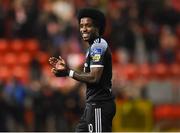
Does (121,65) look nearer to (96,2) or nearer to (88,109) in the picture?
(96,2)

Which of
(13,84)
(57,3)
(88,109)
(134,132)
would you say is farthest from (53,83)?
(88,109)

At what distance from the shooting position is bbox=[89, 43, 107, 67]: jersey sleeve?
23.6ft

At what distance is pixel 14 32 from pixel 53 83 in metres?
2.64

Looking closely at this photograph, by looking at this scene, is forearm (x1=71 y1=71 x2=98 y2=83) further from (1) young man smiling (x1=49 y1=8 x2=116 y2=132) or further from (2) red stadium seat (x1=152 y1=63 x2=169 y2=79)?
(2) red stadium seat (x1=152 y1=63 x2=169 y2=79)

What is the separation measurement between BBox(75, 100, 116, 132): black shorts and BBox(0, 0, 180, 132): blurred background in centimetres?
797

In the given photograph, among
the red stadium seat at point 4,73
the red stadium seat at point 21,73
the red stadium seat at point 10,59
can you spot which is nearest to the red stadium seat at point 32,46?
the red stadium seat at point 10,59

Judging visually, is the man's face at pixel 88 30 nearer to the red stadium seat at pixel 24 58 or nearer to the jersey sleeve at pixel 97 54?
the jersey sleeve at pixel 97 54

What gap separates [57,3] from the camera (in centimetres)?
1909

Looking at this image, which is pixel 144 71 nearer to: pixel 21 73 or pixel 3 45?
pixel 21 73

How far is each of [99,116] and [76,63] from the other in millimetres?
9757

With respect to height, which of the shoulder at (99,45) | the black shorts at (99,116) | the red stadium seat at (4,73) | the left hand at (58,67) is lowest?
the red stadium seat at (4,73)

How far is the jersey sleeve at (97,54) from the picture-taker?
7180 mm

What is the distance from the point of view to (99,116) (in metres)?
7.25

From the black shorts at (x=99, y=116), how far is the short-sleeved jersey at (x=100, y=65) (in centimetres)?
6
